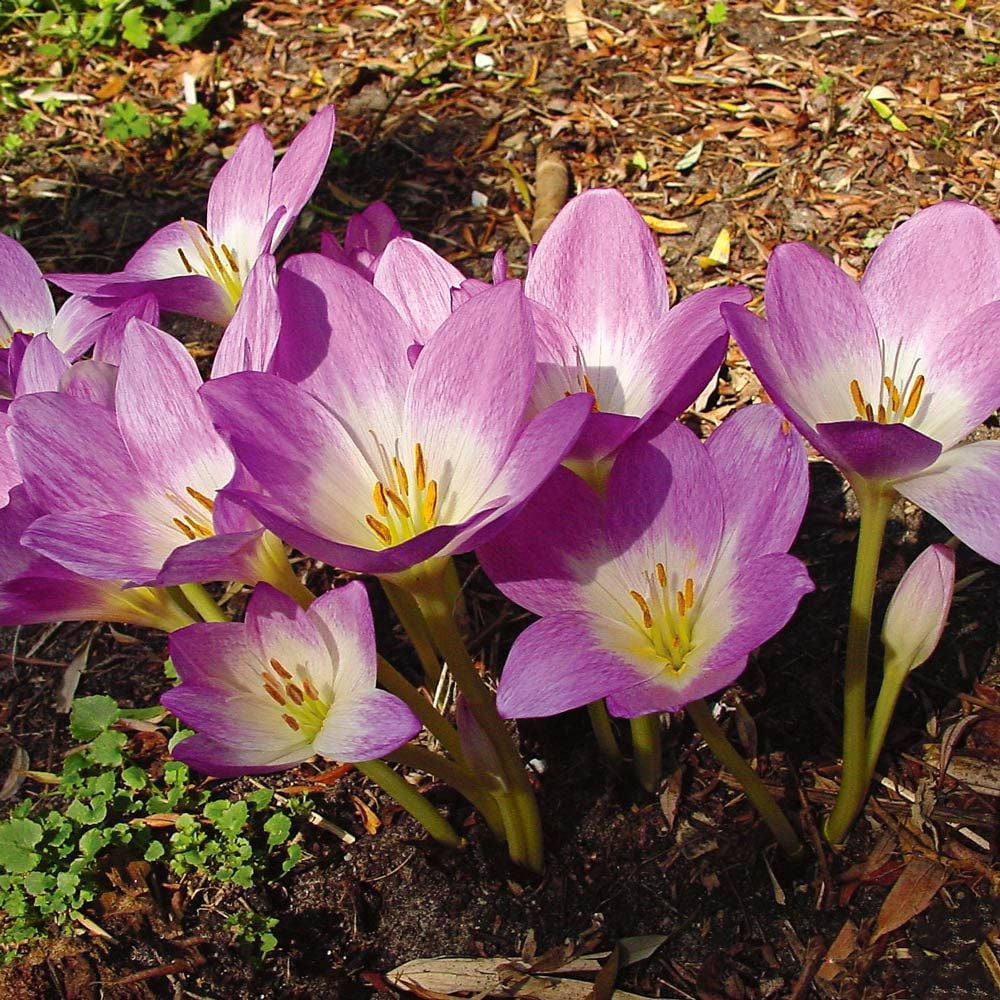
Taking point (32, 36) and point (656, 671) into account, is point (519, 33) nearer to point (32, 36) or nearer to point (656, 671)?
point (32, 36)

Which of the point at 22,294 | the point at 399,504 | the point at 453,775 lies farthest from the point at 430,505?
the point at 22,294

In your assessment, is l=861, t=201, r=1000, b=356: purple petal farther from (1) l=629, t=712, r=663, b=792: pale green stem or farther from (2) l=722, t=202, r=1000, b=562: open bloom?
(1) l=629, t=712, r=663, b=792: pale green stem

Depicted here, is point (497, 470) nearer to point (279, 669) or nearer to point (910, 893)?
point (279, 669)

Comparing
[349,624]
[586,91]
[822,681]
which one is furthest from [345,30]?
[349,624]

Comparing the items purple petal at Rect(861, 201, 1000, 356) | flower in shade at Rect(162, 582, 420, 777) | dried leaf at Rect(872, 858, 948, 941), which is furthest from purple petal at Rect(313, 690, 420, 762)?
dried leaf at Rect(872, 858, 948, 941)

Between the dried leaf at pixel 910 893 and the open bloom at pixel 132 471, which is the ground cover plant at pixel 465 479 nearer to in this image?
the open bloom at pixel 132 471

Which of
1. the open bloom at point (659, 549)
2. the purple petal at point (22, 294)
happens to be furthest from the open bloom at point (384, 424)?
the purple petal at point (22, 294)
